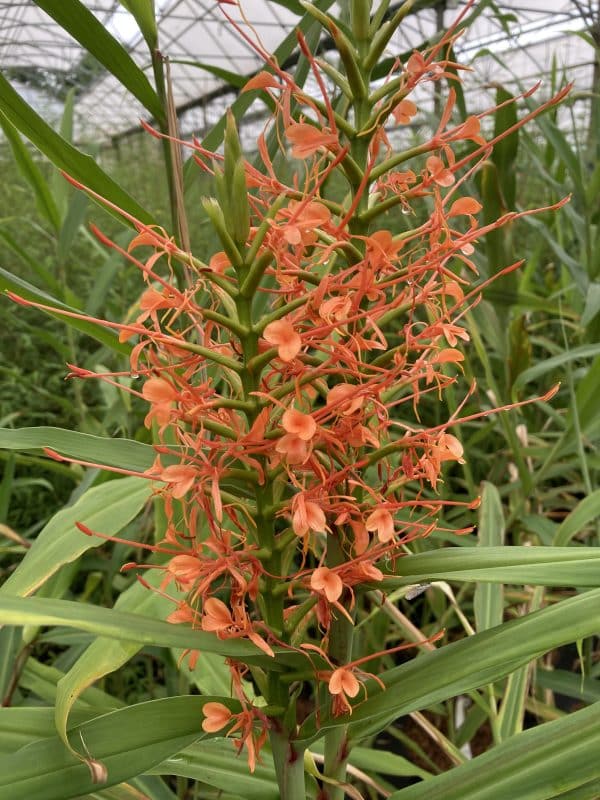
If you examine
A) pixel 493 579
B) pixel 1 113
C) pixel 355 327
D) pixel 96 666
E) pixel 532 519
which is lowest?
pixel 532 519

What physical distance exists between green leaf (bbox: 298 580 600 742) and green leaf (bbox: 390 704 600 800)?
0.06 m

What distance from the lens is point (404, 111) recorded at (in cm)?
42

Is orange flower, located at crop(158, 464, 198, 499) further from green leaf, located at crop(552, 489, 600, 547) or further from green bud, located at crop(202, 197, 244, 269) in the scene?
green leaf, located at crop(552, 489, 600, 547)

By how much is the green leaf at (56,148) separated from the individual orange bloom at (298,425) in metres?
0.24

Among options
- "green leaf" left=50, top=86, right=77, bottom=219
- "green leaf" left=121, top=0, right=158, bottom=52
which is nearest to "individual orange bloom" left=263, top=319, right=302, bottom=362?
"green leaf" left=121, top=0, right=158, bottom=52

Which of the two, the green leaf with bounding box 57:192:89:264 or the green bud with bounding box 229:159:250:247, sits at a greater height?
the green bud with bounding box 229:159:250:247

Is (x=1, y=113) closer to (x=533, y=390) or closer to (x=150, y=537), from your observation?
(x=150, y=537)

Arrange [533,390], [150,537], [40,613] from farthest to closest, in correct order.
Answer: [533,390], [150,537], [40,613]

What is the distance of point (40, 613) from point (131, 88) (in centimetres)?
41

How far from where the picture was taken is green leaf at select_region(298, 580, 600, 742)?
0.39m

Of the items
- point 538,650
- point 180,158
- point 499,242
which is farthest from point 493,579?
point 499,242

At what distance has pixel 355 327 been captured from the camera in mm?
Answer: 384

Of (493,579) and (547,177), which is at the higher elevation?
(547,177)

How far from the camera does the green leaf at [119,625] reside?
309mm
